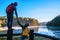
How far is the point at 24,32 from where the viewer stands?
15.6ft

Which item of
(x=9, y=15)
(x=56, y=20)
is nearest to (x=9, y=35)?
(x=9, y=15)

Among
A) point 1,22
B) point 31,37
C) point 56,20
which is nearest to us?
point 31,37

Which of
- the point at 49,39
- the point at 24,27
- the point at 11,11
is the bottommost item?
the point at 49,39

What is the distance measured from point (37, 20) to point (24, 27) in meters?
8.18

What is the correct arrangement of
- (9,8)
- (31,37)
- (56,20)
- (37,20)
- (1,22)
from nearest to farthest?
A: (9,8)
(31,37)
(1,22)
(37,20)
(56,20)

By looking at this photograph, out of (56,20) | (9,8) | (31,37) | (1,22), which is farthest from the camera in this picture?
(56,20)

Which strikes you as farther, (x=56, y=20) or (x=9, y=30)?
(x=56, y=20)

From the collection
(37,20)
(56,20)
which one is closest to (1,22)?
(37,20)

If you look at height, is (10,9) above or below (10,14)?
above

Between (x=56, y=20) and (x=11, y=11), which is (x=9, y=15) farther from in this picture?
(x=56, y=20)

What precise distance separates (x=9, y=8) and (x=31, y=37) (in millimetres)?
913

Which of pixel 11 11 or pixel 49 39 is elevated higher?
pixel 11 11

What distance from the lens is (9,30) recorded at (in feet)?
15.3

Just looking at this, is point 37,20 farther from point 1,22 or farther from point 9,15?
point 9,15
